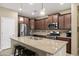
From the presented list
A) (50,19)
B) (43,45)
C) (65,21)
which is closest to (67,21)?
(65,21)

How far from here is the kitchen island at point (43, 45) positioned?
0.96 m

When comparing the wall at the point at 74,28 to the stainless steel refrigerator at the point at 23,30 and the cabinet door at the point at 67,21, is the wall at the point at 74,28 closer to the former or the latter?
the cabinet door at the point at 67,21

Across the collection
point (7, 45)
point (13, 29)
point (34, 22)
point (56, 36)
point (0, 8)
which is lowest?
point (7, 45)

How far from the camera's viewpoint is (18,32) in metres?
A: 1.31

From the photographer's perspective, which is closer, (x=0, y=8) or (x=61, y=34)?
(x=0, y=8)

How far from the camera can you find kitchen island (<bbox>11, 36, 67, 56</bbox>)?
0.96 m

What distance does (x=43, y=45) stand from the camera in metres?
1.12

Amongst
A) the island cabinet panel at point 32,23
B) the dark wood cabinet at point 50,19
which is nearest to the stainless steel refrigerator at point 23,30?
the island cabinet panel at point 32,23

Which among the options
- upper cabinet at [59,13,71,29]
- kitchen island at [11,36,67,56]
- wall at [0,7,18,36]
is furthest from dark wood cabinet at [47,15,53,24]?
wall at [0,7,18,36]

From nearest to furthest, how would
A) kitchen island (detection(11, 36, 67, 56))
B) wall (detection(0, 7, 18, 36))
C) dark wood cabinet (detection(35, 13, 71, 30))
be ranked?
kitchen island (detection(11, 36, 67, 56)) → wall (detection(0, 7, 18, 36)) → dark wood cabinet (detection(35, 13, 71, 30))

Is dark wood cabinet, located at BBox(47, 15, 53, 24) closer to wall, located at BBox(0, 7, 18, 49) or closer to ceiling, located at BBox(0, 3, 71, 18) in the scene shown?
ceiling, located at BBox(0, 3, 71, 18)

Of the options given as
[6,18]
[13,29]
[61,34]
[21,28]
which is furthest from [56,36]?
[6,18]

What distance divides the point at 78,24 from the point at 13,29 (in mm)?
981

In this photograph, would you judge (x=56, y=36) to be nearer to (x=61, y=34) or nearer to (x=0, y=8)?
(x=61, y=34)
